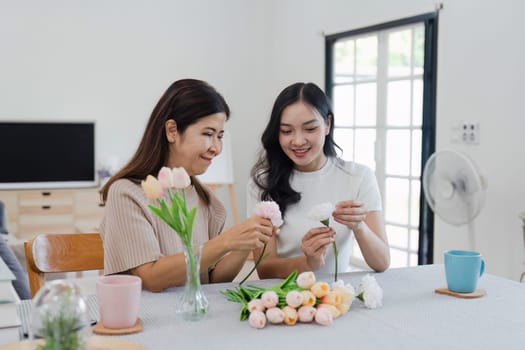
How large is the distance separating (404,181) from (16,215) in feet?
9.84

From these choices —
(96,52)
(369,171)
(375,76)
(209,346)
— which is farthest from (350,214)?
(96,52)

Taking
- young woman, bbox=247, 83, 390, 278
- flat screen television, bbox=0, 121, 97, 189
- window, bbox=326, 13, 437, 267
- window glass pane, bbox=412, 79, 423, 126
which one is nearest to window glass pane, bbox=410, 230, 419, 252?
window, bbox=326, 13, 437, 267

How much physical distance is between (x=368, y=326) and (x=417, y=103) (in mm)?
3279

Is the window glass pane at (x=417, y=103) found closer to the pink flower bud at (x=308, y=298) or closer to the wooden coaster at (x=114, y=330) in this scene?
the pink flower bud at (x=308, y=298)

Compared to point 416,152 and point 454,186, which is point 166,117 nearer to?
point 454,186

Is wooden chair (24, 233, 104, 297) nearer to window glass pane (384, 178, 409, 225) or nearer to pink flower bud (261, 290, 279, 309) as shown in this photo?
pink flower bud (261, 290, 279, 309)

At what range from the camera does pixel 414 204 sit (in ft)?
14.4

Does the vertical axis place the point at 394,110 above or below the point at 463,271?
above

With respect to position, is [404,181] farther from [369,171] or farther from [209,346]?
[209,346]

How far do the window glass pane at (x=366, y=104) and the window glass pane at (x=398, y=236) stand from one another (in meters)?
0.81

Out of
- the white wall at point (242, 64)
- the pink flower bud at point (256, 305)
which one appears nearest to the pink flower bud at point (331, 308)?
the pink flower bud at point (256, 305)

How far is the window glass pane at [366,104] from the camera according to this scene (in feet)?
15.7

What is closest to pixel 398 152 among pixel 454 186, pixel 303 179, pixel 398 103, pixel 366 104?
pixel 398 103

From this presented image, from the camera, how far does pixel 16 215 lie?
4.96m
